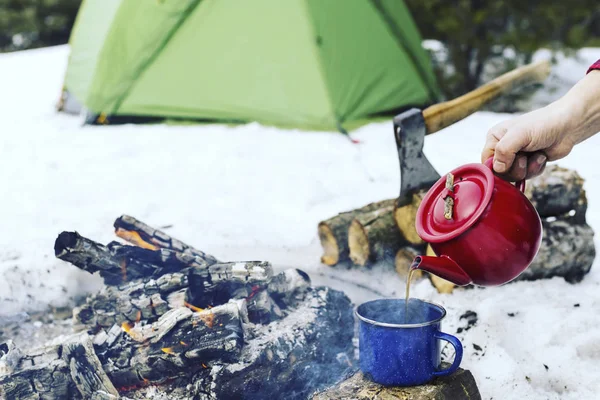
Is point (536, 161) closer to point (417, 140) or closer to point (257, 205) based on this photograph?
point (417, 140)

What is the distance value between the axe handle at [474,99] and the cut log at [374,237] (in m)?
0.49

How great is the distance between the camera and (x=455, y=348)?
1.71m

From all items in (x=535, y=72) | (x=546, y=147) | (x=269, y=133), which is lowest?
(x=269, y=133)

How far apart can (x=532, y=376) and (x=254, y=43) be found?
4.14m

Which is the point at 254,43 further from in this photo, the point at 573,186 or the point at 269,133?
the point at 573,186

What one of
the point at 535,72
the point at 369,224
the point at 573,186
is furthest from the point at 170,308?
the point at 535,72

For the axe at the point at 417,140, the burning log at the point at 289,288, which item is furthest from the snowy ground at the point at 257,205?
the burning log at the point at 289,288

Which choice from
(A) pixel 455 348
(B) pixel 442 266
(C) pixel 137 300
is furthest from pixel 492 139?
(C) pixel 137 300

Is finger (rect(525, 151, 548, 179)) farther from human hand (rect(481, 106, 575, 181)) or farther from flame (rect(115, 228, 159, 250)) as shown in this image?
flame (rect(115, 228, 159, 250))

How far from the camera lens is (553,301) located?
253cm

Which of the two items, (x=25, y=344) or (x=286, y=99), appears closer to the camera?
(x=25, y=344)

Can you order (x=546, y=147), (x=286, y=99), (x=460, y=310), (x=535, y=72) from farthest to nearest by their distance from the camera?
1. (x=286, y=99)
2. (x=535, y=72)
3. (x=460, y=310)
4. (x=546, y=147)

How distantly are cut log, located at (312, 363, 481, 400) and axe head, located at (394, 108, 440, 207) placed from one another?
1.05 metres

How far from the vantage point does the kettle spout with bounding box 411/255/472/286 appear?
1657 mm
